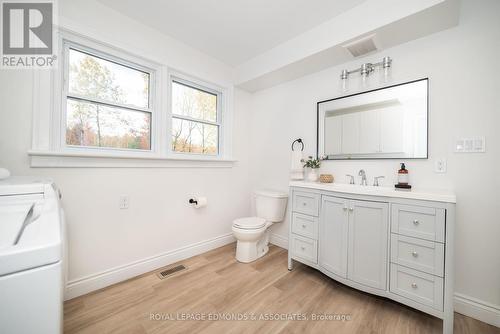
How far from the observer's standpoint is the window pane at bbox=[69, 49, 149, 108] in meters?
1.71

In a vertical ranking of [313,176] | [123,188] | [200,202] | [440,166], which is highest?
[440,166]

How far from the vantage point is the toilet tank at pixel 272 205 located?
2.46 m

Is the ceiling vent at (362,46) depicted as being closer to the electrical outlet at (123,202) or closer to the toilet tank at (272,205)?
the toilet tank at (272,205)

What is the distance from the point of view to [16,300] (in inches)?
17.0

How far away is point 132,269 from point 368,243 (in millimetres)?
2070

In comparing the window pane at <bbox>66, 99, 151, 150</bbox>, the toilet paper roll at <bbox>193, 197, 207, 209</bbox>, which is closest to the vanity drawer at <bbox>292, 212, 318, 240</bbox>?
the toilet paper roll at <bbox>193, 197, 207, 209</bbox>

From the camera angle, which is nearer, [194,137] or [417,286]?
[417,286]

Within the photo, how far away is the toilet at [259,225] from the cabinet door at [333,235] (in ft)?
2.21

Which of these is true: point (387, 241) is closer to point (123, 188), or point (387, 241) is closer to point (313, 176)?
point (313, 176)

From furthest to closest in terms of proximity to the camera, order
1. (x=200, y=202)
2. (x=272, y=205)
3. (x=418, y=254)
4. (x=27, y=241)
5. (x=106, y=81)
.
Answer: (x=272, y=205), (x=200, y=202), (x=106, y=81), (x=418, y=254), (x=27, y=241)

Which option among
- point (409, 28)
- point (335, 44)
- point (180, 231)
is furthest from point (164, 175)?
point (409, 28)

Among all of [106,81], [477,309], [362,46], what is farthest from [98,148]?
[477,309]

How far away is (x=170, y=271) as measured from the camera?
2.03 metres
